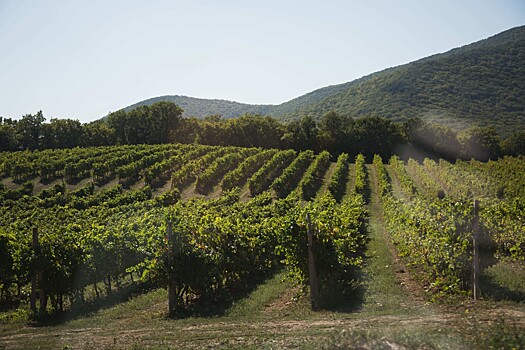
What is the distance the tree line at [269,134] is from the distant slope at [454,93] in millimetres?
43911

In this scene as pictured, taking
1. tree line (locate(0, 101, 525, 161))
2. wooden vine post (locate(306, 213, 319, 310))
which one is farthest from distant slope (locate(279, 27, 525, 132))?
wooden vine post (locate(306, 213, 319, 310))

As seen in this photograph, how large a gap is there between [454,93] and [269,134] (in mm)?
99968

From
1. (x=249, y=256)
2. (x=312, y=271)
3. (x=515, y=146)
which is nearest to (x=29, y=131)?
Result: (x=249, y=256)

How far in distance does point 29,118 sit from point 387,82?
443ft

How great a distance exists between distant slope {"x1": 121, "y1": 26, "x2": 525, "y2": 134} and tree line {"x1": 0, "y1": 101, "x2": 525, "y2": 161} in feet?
144

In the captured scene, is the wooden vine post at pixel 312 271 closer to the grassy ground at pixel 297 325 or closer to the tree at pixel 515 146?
the grassy ground at pixel 297 325

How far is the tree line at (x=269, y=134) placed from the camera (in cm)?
8362

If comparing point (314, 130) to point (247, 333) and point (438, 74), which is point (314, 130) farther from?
point (438, 74)

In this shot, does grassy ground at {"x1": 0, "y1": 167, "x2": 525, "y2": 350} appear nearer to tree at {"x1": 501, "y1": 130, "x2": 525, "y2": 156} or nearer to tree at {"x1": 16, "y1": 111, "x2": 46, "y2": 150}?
tree at {"x1": 501, "y1": 130, "x2": 525, "y2": 156}

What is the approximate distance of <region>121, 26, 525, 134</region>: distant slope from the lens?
5423 inches

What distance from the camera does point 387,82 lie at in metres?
173

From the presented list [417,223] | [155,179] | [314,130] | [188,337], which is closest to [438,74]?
[314,130]

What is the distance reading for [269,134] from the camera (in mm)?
88188

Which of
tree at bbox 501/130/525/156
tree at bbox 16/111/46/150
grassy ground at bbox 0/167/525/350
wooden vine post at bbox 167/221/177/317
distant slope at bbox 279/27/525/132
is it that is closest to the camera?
grassy ground at bbox 0/167/525/350
